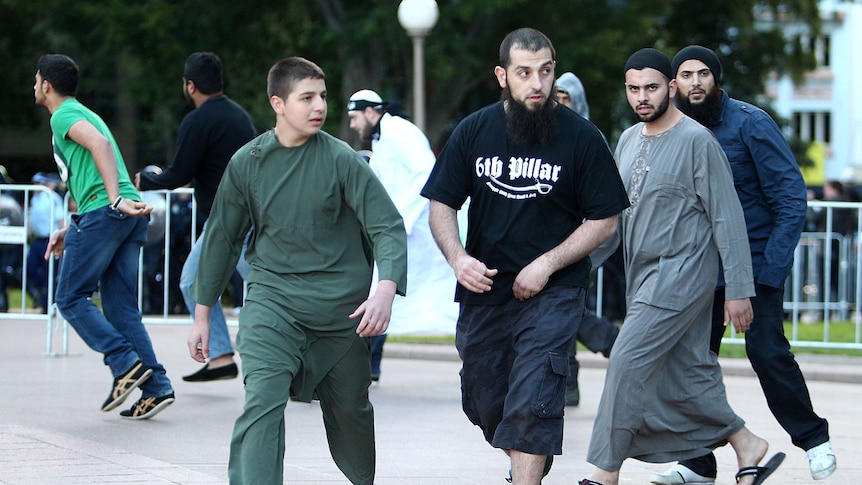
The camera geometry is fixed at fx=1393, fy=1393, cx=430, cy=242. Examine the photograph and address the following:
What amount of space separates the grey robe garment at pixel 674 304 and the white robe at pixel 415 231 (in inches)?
135

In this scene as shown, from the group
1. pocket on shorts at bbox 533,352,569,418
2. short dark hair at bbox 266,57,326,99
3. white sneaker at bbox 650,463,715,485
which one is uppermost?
short dark hair at bbox 266,57,326,99

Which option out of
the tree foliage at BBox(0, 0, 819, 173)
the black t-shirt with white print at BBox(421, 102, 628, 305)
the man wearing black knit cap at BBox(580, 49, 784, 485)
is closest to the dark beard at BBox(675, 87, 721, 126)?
the man wearing black knit cap at BBox(580, 49, 784, 485)

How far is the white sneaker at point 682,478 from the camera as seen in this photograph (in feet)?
20.1

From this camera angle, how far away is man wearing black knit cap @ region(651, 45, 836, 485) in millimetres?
6047

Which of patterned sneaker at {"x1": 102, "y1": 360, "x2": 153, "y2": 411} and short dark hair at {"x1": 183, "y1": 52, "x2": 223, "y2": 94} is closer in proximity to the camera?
patterned sneaker at {"x1": 102, "y1": 360, "x2": 153, "y2": 411}

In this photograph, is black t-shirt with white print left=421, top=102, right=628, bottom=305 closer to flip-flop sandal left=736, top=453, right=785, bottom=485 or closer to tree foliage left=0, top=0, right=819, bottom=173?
flip-flop sandal left=736, top=453, right=785, bottom=485

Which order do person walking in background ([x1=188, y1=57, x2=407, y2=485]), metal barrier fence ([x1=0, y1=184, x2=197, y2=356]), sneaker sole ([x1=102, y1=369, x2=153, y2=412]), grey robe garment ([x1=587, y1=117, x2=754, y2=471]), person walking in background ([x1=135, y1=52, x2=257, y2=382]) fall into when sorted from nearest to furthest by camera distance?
person walking in background ([x1=188, y1=57, x2=407, y2=485])
grey robe garment ([x1=587, y1=117, x2=754, y2=471])
sneaker sole ([x1=102, y1=369, x2=153, y2=412])
person walking in background ([x1=135, y1=52, x2=257, y2=382])
metal barrier fence ([x1=0, y1=184, x2=197, y2=356])

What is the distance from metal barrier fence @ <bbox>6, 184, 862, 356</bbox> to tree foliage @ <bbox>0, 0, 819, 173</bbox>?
394 inches

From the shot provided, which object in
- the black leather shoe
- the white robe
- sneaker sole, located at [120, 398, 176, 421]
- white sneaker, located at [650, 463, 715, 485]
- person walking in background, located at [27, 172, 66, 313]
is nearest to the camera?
white sneaker, located at [650, 463, 715, 485]

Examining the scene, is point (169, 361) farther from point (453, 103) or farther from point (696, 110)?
point (453, 103)

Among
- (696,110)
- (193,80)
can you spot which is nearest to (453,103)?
(193,80)

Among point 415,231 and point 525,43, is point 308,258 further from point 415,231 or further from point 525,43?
point 415,231

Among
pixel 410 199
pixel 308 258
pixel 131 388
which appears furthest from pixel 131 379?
pixel 308 258

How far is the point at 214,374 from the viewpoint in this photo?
8.89 meters
